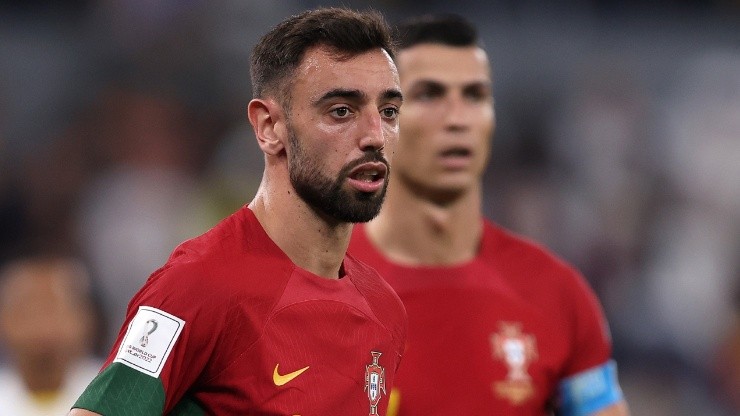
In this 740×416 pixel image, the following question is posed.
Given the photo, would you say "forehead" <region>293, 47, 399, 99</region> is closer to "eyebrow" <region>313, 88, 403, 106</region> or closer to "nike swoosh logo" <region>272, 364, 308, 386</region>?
"eyebrow" <region>313, 88, 403, 106</region>

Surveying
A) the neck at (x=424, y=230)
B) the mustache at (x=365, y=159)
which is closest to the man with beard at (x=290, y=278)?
the mustache at (x=365, y=159)

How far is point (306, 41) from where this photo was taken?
2.99 metres

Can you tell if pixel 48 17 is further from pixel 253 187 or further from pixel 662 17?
pixel 662 17

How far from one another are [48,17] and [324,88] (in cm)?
766

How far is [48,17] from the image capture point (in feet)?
32.9

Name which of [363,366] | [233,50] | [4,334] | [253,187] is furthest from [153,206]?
[363,366]

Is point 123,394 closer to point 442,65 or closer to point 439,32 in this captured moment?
point 442,65

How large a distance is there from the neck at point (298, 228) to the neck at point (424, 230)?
140cm

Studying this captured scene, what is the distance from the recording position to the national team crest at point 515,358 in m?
4.20

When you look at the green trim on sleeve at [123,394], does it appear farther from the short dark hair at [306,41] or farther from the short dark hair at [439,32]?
the short dark hair at [439,32]

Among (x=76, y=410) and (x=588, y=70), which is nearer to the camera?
(x=76, y=410)

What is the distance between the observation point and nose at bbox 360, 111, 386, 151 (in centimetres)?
293

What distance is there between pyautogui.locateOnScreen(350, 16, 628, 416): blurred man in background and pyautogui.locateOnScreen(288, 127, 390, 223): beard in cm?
131

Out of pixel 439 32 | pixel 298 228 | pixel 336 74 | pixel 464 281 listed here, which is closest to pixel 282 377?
pixel 298 228
